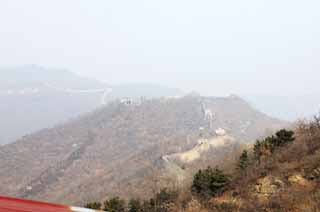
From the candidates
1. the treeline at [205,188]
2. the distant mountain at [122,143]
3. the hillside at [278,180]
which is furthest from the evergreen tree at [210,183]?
the distant mountain at [122,143]

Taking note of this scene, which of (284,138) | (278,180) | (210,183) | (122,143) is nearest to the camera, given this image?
(278,180)

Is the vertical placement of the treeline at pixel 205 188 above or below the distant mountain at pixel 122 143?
above

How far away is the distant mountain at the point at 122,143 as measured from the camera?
164ft

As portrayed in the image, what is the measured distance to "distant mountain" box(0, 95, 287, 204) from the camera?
49.9 metres

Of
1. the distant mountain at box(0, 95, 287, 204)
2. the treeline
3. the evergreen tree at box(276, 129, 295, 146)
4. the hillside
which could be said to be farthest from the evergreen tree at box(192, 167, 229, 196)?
the distant mountain at box(0, 95, 287, 204)

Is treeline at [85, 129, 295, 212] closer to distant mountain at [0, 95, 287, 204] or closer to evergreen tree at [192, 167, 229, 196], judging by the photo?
evergreen tree at [192, 167, 229, 196]

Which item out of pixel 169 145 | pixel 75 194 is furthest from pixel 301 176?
pixel 169 145

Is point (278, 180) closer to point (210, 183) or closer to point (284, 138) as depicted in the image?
point (210, 183)

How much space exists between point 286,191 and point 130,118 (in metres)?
80.1

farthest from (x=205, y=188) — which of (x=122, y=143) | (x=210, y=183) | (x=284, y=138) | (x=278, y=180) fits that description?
(x=122, y=143)

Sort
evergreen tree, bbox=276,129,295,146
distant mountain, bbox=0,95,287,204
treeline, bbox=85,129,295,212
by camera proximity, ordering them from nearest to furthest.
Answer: treeline, bbox=85,129,295,212
evergreen tree, bbox=276,129,295,146
distant mountain, bbox=0,95,287,204

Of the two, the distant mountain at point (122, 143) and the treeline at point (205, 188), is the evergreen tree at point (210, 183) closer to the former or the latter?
the treeline at point (205, 188)

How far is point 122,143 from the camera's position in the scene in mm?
77250

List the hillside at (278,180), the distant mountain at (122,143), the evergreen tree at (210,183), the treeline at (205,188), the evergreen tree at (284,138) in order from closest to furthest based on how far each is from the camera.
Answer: the hillside at (278,180)
the treeline at (205,188)
the evergreen tree at (210,183)
the evergreen tree at (284,138)
the distant mountain at (122,143)
